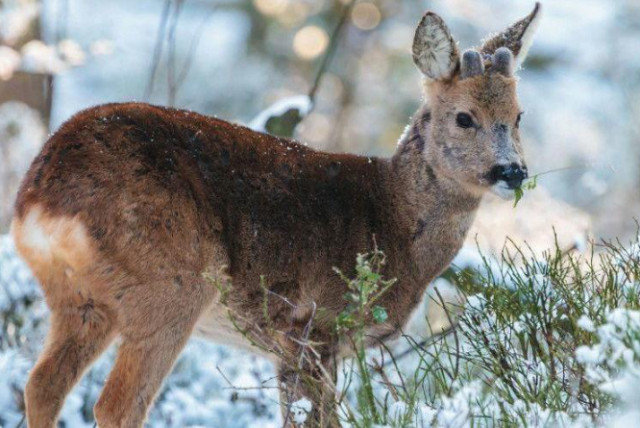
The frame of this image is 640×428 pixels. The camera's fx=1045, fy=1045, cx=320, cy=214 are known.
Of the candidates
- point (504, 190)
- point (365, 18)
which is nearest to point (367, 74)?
point (365, 18)

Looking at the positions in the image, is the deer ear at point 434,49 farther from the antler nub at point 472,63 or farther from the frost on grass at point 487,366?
the frost on grass at point 487,366

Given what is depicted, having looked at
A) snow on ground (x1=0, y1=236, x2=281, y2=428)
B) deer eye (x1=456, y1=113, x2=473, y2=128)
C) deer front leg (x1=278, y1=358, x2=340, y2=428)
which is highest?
deer eye (x1=456, y1=113, x2=473, y2=128)

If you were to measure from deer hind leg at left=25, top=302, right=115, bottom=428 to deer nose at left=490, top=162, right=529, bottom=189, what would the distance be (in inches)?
80.1

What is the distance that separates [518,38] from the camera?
5.90 metres

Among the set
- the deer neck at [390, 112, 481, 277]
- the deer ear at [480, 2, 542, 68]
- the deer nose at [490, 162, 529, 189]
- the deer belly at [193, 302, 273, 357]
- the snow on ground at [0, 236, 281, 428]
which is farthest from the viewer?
the deer ear at [480, 2, 542, 68]

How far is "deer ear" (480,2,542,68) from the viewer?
590cm

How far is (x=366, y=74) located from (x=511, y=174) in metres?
13.0

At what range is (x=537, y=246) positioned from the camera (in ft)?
33.6

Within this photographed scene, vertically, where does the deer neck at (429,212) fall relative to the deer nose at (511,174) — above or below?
below

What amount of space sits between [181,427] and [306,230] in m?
1.46

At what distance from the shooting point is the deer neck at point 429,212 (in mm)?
5574

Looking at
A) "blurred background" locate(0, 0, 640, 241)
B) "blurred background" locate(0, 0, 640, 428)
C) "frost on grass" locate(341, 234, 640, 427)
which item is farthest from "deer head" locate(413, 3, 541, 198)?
"blurred background" locate(0, 0, 640, 241)

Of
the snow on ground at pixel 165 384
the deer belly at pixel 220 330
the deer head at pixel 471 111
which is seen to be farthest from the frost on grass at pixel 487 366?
the deer head at pixel 471 111

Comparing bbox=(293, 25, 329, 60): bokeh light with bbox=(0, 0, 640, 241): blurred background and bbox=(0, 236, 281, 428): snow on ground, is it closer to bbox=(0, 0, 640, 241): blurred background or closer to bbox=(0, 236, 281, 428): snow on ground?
bbox=(0, 0, 640, 241): blurred background
